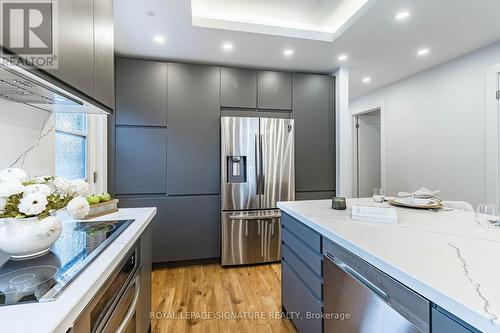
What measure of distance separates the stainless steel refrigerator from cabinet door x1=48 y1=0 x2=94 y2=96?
5.32ft

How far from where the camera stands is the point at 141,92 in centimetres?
268

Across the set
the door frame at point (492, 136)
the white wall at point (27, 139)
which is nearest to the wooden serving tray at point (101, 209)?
the white wall at point (27, 139)

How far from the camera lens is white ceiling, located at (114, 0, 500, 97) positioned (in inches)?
75.1

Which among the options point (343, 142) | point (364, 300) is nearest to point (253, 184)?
point (343, 142)

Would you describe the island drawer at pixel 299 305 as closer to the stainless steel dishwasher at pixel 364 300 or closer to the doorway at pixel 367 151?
the stainless steel dishwasher at pixel 364 300

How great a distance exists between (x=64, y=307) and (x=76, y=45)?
3.47 ft

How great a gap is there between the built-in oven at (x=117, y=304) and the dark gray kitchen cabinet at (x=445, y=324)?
1020 mm

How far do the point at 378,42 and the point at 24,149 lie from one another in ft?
10.4

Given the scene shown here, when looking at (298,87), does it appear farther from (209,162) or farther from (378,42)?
(209,162)

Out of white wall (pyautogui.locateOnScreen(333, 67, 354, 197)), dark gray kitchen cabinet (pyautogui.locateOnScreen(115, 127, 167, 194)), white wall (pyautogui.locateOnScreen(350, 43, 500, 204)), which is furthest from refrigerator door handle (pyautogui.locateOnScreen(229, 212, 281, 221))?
white wall (pyautogui.locateOnScreen(350, 43, 500, 204))

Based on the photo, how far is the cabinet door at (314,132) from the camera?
10.2 feet

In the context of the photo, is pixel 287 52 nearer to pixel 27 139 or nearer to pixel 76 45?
pixel 76 45

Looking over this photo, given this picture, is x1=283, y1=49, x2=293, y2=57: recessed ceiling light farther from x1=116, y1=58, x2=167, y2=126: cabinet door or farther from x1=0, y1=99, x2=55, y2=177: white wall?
x1=0, y1=99, x2=55, y2=177: white wall

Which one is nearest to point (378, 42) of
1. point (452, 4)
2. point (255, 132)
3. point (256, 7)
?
point (452, 4)
